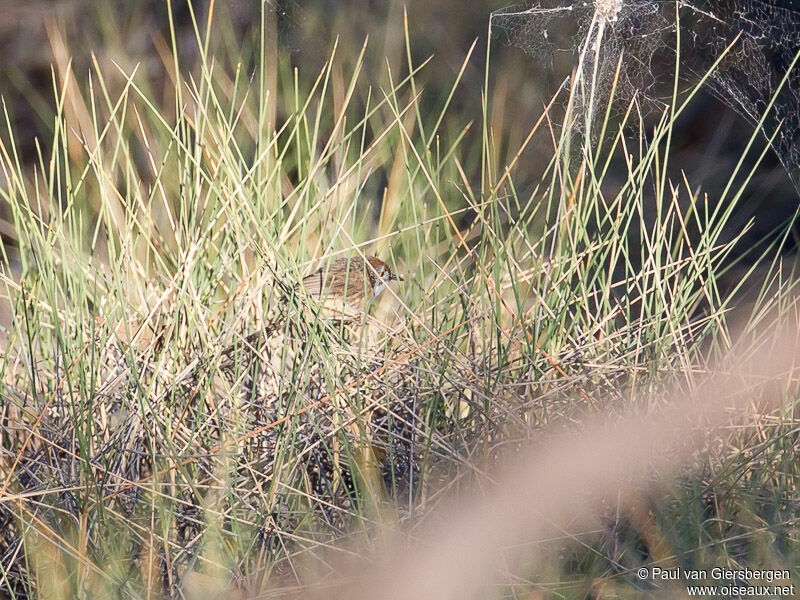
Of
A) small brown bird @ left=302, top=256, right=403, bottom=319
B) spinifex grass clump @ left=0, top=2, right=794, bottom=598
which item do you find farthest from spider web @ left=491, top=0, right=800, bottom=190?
small brown bird @ left=302, top=256, right=403, bottom=319

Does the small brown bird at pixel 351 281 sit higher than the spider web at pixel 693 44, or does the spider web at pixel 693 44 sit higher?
the spider web at pixel 693 44

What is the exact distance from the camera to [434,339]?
1061mm

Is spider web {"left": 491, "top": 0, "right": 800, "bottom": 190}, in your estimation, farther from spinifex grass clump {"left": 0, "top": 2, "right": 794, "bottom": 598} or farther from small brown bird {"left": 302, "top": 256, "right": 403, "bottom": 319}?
small brown bird {"left": 302, "top": 256, "right": 403, "bottom": 319}

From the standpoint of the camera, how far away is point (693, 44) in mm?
1671

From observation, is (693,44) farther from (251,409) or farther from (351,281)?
(251,409)

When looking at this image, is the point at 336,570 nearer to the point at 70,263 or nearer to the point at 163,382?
the point at 163,382

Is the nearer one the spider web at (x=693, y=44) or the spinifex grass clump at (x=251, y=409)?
the spinifex grass clump at (x=251, y=409)

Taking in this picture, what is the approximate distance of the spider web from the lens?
143 centimetres

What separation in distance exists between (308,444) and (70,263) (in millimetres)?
455

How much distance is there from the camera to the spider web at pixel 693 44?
56.3 inches

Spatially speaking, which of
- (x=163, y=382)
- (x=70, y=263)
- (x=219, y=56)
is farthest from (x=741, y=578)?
(x=219, y=56)

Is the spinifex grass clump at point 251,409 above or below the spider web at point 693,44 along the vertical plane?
below

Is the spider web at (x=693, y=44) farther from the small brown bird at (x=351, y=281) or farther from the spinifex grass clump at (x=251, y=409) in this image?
the small brown bird at (x=351, y=281)

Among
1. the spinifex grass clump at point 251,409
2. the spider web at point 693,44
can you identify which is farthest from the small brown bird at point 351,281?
the spider web at point 693,44
